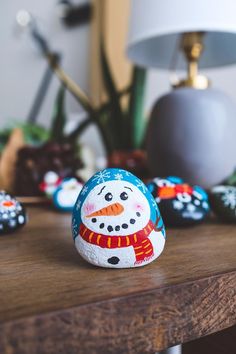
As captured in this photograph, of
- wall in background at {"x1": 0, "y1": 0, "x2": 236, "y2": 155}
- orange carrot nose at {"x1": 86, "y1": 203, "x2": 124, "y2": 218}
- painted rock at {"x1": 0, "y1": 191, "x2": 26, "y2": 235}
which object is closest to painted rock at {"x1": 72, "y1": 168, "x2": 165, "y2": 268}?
orange carrot nose at {"x1": 86, "y1": 203, "x2": 124, "y2": 218}

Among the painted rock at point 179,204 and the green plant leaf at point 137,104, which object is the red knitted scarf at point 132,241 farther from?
the green plant leaf at point 137,104

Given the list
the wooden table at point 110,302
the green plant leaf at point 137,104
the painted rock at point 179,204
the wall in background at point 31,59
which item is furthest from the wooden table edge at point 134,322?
the wall in background at point 31,59

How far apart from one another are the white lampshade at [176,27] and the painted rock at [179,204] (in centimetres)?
28

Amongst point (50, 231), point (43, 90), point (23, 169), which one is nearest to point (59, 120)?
point (23, 169)

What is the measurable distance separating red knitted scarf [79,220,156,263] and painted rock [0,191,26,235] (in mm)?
122

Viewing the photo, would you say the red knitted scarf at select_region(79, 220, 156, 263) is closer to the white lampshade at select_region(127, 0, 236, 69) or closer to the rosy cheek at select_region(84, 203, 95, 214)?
the rosy cheek at select_region(84, 203, 95, 214)

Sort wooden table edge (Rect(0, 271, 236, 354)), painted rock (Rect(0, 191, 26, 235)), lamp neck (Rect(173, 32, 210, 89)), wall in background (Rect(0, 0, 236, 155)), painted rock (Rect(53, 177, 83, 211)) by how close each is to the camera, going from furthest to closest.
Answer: wall in background (Rect(0, 0, 236, 155)) → lamp neck (Rect(173, 32, 210, 89)) → painted rock (Rect(53, 177, 83, 211)) → painted rock (Rect(0, 191, 26, 235)) → wooden table edge (Rect(0, 271, 236, 354))

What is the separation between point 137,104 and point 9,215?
527mm

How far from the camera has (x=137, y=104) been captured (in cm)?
83

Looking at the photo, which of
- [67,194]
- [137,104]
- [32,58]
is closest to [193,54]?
[137,104]

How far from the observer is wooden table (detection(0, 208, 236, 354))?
19cm

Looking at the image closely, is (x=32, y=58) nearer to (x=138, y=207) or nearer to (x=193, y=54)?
(x=193, y=54)

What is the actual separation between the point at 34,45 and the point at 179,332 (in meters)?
1.73

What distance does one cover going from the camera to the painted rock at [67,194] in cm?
50
